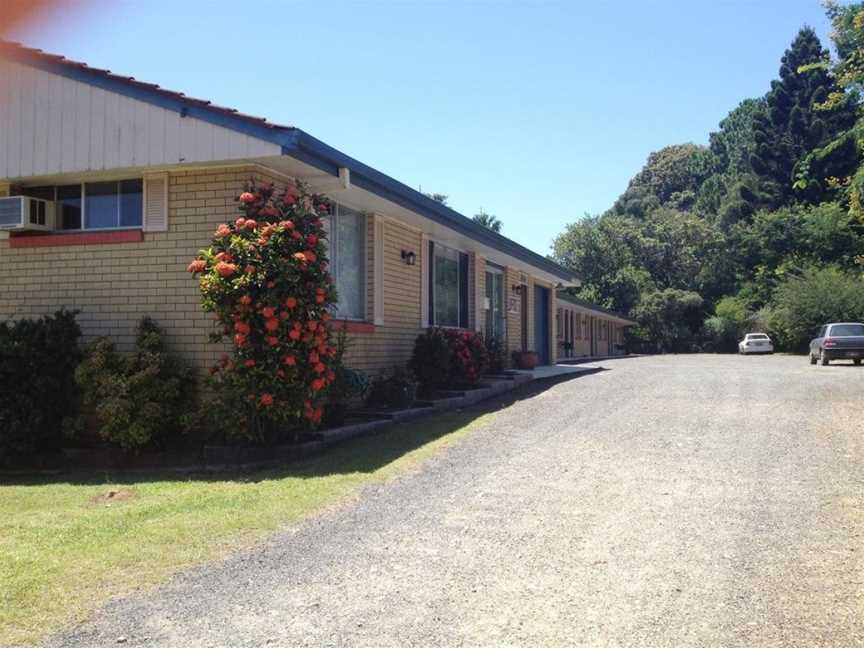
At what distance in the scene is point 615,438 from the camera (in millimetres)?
9008

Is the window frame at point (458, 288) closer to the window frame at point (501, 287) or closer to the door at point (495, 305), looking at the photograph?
the window frame at point (501, 287)

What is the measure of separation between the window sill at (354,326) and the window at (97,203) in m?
2.88

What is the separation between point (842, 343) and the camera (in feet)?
82.3

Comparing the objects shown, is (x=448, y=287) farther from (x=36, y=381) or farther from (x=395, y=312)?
(x=36, y=381)

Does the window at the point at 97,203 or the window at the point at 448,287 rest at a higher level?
the window at the point at 97,203

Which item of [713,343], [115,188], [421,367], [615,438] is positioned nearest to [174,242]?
[115,188]

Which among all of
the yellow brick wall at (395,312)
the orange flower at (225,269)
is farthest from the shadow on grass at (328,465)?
the orange flower at (225,269)

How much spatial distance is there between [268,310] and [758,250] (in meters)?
52.4

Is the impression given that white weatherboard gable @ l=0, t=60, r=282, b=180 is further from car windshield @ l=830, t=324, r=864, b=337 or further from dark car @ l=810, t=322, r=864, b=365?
car windshield @ l=830, t=324, r=864, b=337

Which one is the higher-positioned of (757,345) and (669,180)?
(669,180)

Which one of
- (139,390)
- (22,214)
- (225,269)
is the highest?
(22,214)

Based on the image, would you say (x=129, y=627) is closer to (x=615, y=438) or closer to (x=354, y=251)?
(x=615, y=438)

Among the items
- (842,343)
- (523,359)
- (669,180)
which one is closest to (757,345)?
(842,343)

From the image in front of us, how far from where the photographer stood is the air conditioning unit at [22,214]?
377 inches
